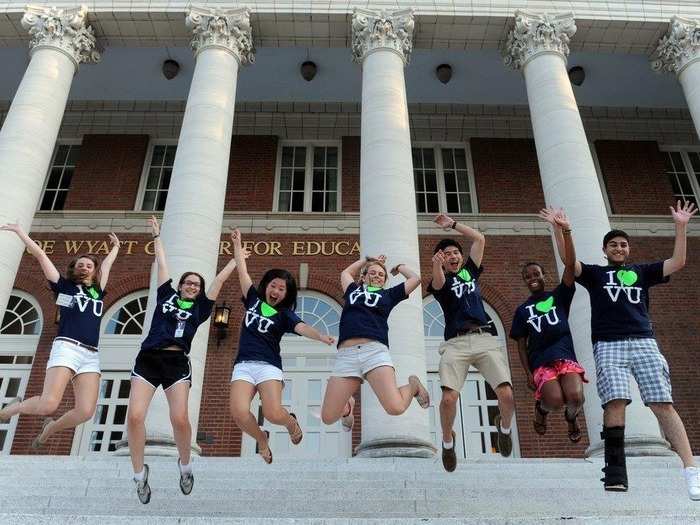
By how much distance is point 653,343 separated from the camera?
18.2ft

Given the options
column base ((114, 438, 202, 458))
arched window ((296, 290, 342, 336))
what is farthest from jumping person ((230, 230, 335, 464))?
arched window ((296, 290, 342, 336))

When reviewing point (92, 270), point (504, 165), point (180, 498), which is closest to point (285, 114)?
point (504, 165)

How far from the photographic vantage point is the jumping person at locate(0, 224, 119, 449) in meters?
6.12

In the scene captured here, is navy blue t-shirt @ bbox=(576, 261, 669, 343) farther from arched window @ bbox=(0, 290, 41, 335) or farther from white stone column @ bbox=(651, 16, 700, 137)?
arched window @ bbox=(0, 290, 41, 335)

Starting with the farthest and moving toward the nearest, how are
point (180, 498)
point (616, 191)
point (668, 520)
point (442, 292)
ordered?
point (616, 191) < point (442, 292) < point (180, 498) < point (668, 520)

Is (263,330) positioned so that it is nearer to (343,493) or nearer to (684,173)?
(343,493)

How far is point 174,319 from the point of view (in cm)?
614

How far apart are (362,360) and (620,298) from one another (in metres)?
2.43

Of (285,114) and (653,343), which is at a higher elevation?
(285,114)

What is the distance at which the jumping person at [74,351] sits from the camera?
20.1ft

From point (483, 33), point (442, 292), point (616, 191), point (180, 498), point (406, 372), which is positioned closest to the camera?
point (180, 498)

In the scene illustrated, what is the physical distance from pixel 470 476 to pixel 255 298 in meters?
3.02

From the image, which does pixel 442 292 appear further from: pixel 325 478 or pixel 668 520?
pixel 668 520

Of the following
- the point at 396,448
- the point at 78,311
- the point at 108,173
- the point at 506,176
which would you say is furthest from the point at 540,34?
the point at 108,173
